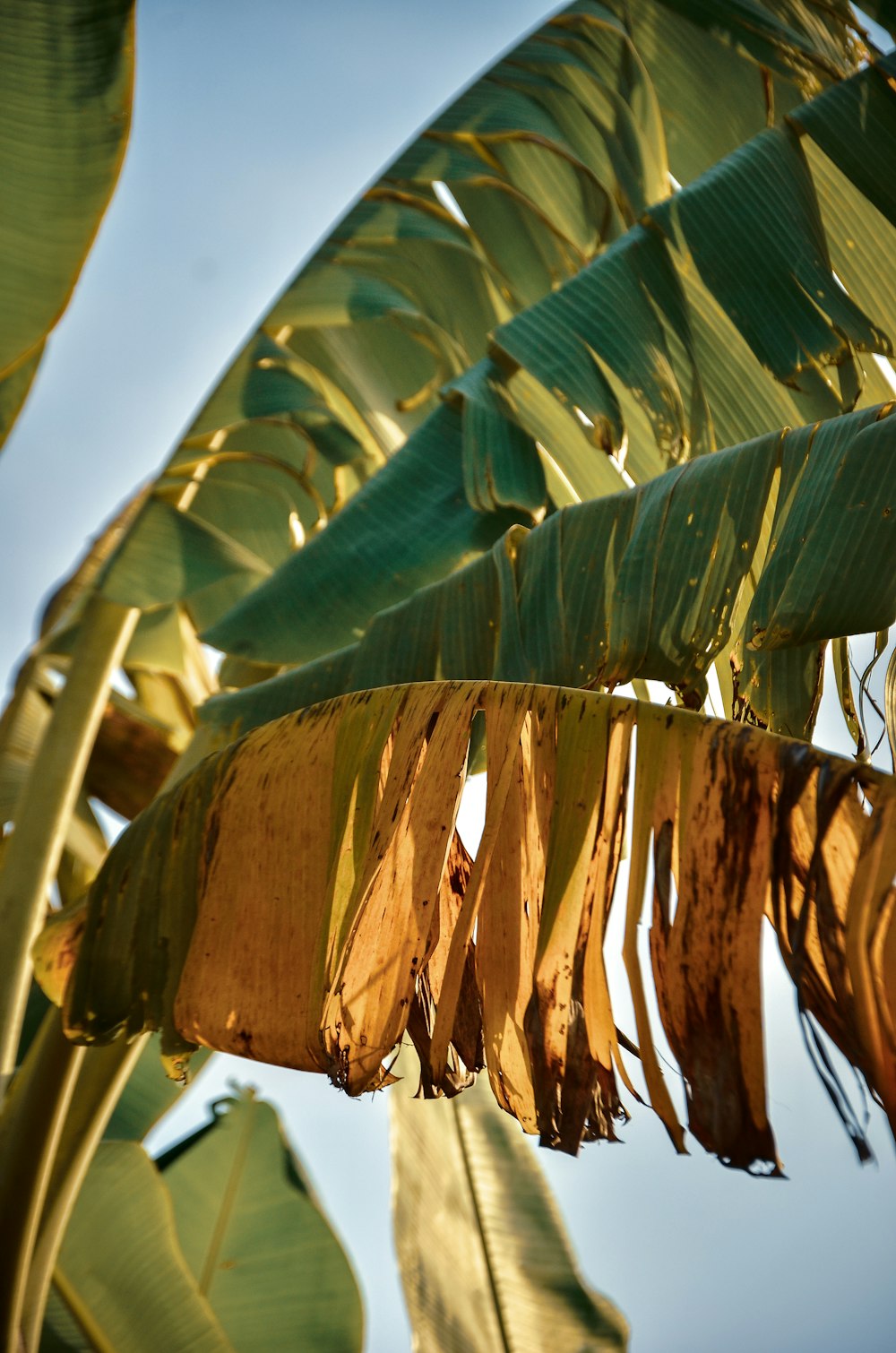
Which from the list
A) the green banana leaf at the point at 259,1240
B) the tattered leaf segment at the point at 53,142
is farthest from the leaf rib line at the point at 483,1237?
the tattered leaf segment at the point at 53,142

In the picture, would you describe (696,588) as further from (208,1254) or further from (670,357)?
(208,1254)

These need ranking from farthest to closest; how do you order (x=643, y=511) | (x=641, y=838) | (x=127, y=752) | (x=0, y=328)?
(x=127, y=752)
(x=0, y=328)
(x=643, y=511)
(x=641, y=838)

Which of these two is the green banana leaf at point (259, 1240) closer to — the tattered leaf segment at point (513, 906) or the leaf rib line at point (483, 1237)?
the leaf rib line at point (483, 1237)

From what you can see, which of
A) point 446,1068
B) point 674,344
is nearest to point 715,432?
point 674,344

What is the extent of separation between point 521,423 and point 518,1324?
54.2 inches

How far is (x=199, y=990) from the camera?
30.0 inches

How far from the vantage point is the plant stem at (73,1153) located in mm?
1165

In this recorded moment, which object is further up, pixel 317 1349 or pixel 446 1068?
pixel 446 1068

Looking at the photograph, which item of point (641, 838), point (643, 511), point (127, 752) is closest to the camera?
point (641, 838)

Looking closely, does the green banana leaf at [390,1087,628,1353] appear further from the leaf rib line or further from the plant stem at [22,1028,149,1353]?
the plant stem at [22,1028,149,1353]

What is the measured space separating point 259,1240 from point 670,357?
4.69 ft

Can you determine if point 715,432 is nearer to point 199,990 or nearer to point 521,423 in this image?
point 521,423

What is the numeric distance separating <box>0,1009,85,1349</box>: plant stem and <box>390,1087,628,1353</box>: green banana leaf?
1.96 ft

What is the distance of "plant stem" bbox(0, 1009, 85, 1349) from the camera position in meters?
1.08
